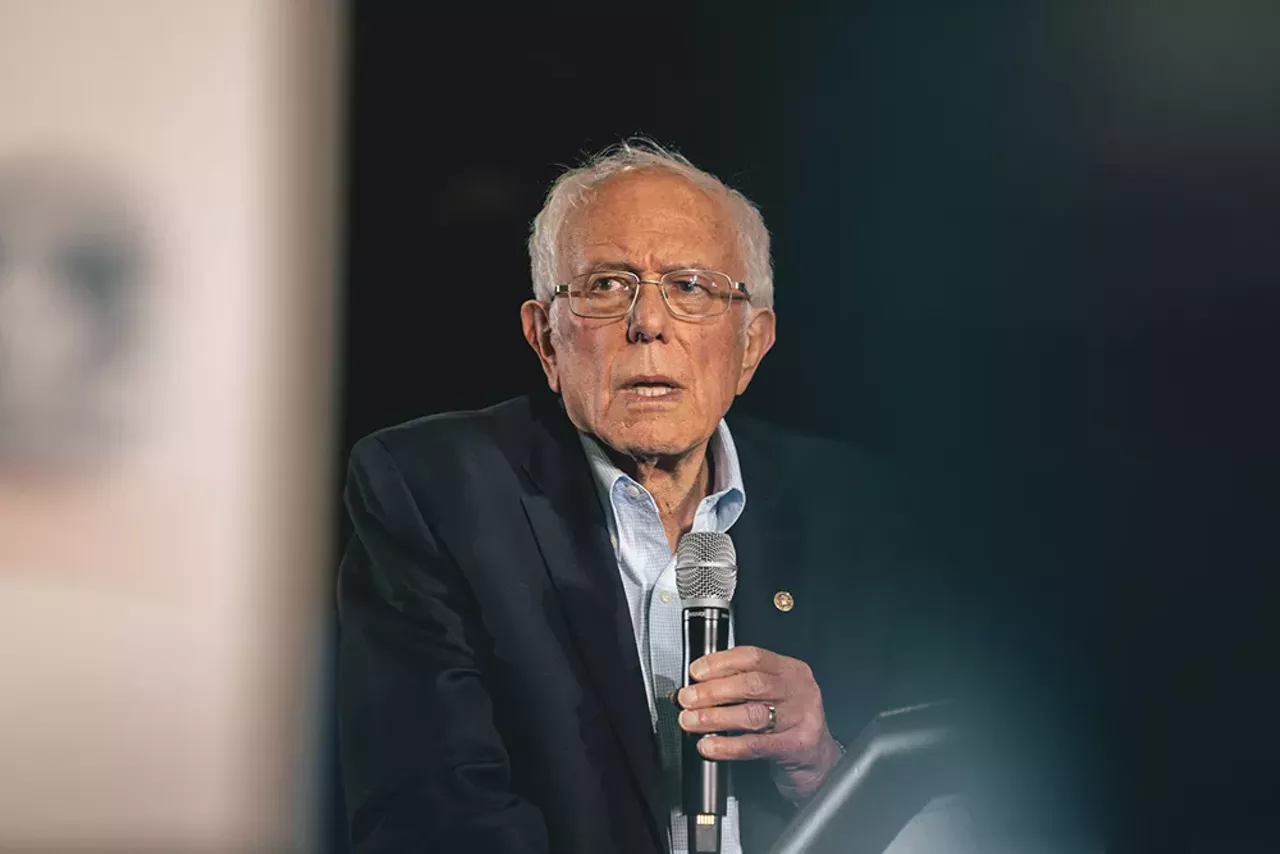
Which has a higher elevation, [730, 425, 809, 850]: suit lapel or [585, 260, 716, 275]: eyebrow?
[585, 260, 716, 275]: eyebrow

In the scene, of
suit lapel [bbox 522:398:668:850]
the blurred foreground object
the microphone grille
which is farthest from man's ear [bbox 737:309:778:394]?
the blurred foreground object

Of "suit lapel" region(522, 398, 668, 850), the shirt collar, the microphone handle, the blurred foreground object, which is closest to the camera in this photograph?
the microphone handle

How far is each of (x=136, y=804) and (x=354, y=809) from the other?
1.40 feet

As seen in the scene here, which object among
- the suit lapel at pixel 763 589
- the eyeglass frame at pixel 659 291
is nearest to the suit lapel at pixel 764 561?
the suit lapel at pixel 763 589

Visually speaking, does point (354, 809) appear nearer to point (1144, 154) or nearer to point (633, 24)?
point (633, 24)

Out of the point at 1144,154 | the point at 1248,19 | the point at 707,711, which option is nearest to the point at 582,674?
the point at 707,711

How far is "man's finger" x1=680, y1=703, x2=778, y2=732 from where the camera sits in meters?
1.56

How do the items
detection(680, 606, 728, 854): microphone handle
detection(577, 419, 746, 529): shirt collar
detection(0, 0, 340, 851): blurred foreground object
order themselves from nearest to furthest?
detection(680, 606, 728, 854): microphone handle < detection(577, 419, 746, 529): shirt collar < detection(0, 0, 340, 851): blurred foreground object

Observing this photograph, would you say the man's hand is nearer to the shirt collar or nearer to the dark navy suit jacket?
the dark navy suit jacket

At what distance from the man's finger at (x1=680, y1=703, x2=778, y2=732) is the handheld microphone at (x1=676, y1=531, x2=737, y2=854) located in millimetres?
18

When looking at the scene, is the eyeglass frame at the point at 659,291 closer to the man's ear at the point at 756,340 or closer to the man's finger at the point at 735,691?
the man's ear at the point at 756,340

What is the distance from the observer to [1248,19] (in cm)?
212

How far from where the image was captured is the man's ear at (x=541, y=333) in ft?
6.20

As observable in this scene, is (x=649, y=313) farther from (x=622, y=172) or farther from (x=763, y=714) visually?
(x=763, y=714)
